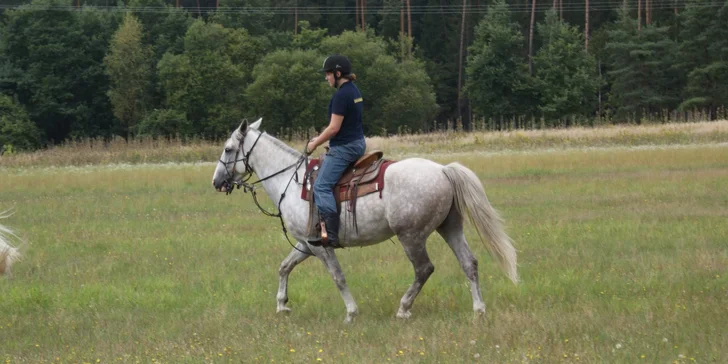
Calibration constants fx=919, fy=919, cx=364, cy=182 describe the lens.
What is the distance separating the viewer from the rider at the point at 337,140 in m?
10.1

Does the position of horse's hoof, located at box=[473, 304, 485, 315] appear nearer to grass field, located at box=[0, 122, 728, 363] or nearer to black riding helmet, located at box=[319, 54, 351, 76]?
grass field, located at box=[0, 122, 728, 363]

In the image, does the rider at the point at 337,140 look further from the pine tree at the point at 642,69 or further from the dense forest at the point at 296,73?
the pine tree at the point at 642,69

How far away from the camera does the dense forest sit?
77188 millimetres

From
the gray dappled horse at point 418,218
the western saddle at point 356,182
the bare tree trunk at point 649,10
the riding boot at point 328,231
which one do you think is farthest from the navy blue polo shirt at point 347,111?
the bare tree trunk at point 649,10

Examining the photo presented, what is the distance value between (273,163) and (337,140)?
1.15 meters

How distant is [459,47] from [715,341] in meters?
91.4

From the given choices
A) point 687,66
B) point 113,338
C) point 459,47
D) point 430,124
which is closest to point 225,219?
point 113,338

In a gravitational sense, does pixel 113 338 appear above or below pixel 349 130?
below

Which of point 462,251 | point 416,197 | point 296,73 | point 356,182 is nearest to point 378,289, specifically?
point 462,251

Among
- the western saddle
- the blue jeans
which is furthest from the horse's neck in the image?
the blue jeans

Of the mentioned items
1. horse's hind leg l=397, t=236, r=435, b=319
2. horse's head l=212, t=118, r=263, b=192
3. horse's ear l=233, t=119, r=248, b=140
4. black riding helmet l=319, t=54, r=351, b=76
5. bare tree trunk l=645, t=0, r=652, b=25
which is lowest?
horse's hind leg l=397, t=236, r=435, b=319

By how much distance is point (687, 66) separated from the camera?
3051 inches

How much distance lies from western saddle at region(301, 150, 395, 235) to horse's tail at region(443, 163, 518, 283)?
751mm

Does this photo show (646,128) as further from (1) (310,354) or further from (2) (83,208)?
(1) (310,354)
